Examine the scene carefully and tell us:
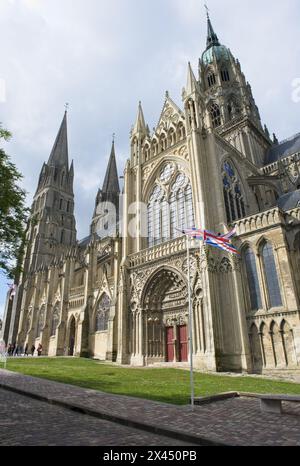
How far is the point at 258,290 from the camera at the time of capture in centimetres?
1866

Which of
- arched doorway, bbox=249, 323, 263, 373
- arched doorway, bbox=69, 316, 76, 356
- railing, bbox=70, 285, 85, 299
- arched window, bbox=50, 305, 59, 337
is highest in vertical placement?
railing, bbox=70, 285, 85, 299

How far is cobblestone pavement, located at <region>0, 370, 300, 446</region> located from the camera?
507 centimetres

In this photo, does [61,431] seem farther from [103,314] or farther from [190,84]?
[190,84]

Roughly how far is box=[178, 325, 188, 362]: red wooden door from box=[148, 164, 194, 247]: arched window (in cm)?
738

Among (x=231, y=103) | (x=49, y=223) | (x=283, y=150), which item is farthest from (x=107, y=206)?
(x=283, y=150)

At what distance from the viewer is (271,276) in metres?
18.4

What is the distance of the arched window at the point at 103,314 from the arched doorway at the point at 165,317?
28.7ft

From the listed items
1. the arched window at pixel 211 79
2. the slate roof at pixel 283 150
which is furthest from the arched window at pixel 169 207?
the arched window at pixel 211 79

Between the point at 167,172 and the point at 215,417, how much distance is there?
23341mm

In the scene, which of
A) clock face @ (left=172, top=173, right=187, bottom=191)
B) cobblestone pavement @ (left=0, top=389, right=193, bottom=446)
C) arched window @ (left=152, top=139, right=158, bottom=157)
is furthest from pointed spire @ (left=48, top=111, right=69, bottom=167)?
cobblestone pavement @ (left=0, top=389, right=193, bottom=446)

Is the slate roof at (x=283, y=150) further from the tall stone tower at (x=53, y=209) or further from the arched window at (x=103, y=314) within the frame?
the tall stone tower at (x=53, y=209)

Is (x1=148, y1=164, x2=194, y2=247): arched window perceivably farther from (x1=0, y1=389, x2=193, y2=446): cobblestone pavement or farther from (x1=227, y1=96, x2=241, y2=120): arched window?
(x1=227, y1=96, x2=241, y2=120): arched window

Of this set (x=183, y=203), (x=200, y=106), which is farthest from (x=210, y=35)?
(x=183, y=203)

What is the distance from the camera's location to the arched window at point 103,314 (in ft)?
101
